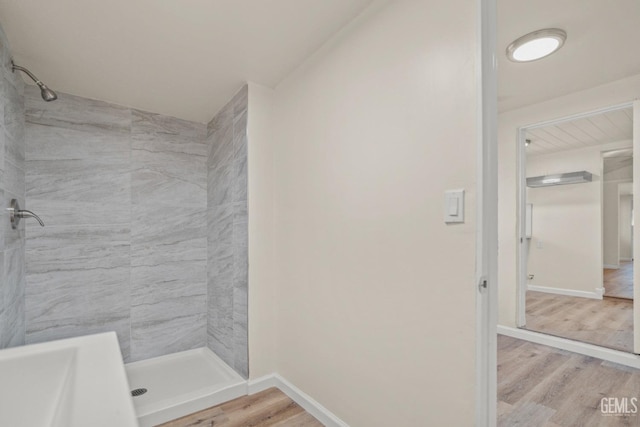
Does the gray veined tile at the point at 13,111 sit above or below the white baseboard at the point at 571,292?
above

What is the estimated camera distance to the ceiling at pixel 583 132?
3.40m

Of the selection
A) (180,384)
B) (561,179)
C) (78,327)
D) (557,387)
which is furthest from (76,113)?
(561,179)

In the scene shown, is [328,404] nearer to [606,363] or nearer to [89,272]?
[89,272]

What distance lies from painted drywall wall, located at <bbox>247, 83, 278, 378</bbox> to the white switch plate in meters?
1.45

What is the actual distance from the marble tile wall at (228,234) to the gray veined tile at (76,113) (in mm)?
767

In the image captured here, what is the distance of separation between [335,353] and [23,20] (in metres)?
2.45

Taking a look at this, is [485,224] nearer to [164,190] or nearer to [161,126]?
[164,190]

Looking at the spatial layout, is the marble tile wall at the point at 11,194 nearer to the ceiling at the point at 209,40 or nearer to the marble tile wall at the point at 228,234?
the ceiling at the point at 209,40

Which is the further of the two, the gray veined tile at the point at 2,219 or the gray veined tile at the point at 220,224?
the gray veined tile at the point at 220,224

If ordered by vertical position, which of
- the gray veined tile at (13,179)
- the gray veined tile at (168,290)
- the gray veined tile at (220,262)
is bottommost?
the gray veined tile at (168,290)

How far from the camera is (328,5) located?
58.6 inches

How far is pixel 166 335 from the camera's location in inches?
108

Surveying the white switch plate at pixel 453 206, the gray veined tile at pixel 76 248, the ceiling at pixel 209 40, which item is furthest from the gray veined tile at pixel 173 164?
the white switch plate at pixel 453 206

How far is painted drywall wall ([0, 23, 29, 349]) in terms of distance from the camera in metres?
1.57
